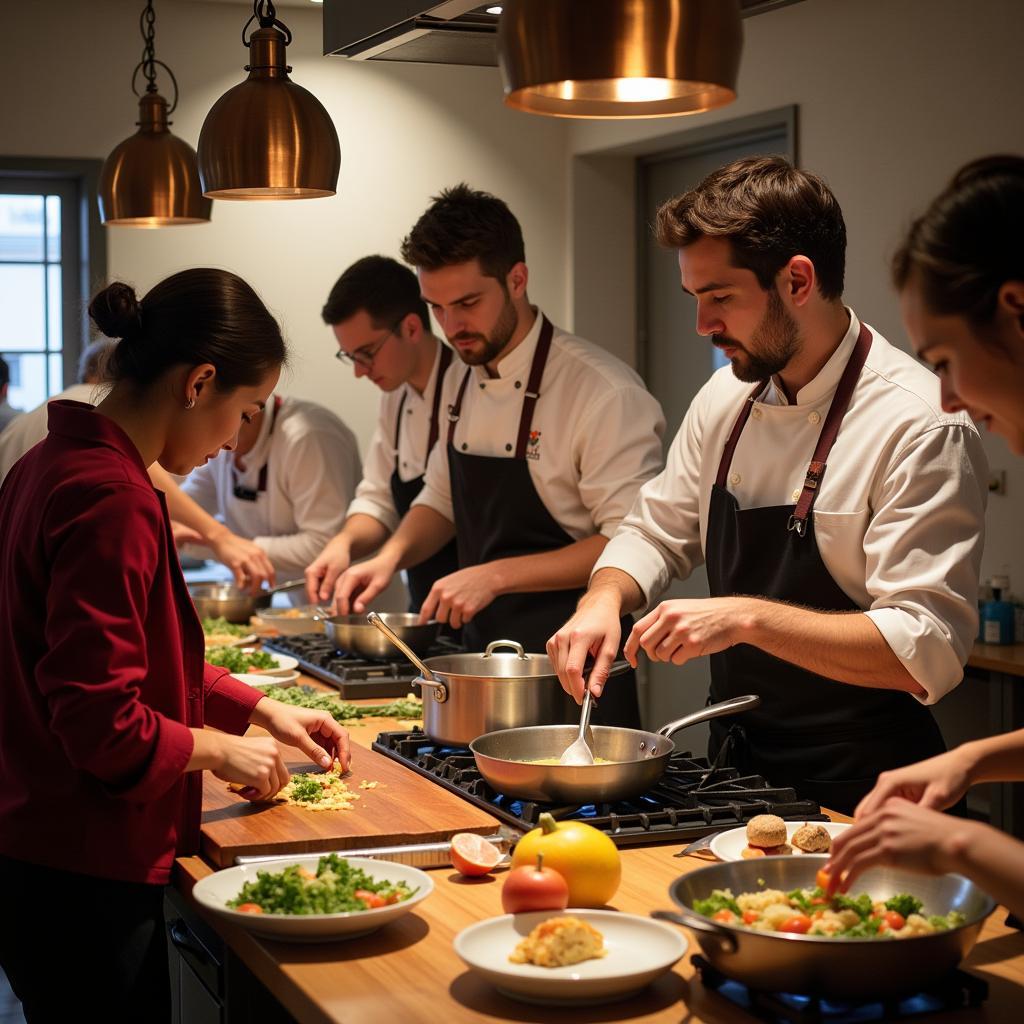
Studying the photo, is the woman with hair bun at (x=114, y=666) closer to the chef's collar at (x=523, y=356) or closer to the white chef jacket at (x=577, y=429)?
the white chef jacket at (x=577, y=429)

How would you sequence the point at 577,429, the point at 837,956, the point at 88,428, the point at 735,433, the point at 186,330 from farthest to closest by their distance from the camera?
1. the point at 577,429
2. the point at 735,433
3. the point at 186,330
4. the point at 88,428
5. the point at 837,956

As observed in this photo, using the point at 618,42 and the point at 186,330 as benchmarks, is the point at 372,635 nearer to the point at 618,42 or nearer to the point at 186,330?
the point at 186,330

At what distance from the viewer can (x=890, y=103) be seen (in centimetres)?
444

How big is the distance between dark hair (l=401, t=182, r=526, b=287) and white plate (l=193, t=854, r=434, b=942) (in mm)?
1921

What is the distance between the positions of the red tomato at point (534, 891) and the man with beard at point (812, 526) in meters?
0.59

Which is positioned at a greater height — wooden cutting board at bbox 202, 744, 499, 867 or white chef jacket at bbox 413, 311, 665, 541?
white chef jacket at bbox 413, 311, 665, 541

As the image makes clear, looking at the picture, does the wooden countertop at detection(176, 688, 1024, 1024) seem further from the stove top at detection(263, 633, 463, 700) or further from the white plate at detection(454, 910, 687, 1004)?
the stove top at detection(263, 633, 463, 700)

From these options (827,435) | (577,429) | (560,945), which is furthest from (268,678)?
(560,945)

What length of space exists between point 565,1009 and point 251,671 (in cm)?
188

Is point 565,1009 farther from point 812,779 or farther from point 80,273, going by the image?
point 80,273

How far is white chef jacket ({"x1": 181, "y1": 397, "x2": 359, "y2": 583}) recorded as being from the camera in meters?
4.47

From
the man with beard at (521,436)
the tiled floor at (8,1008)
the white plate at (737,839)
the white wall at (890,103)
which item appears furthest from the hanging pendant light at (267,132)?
the white wall at (890,103)

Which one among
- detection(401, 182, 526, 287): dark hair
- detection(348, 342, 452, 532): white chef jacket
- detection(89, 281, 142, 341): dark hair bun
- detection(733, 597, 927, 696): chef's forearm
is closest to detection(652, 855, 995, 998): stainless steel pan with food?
detection(733, 597, 927, 696): chef's forearm

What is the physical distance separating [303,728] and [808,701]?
0.82 meters
